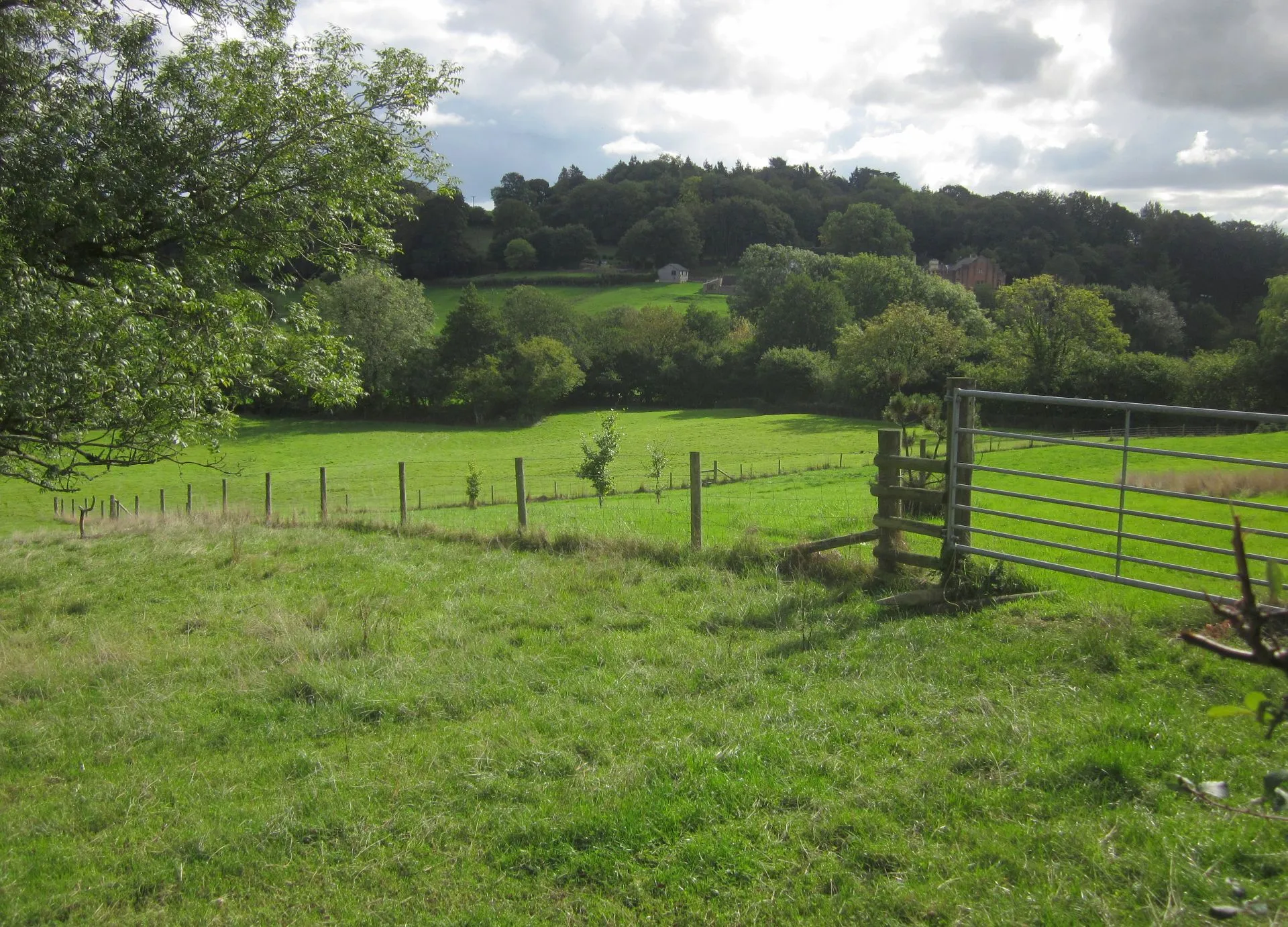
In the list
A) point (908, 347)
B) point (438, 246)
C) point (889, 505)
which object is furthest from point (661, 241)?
point (889, 505)

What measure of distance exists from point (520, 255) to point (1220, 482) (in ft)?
358

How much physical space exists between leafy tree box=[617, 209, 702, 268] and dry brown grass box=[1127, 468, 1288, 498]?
110660 mm

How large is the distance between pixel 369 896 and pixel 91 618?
7.41m

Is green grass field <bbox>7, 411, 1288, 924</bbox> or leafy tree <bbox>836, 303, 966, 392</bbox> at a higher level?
leafy tree <bbox>836, 303, 966, 392</bbox>

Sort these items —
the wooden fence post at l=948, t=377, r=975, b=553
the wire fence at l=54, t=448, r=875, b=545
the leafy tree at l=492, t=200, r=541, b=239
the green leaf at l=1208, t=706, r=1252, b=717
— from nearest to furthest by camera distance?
the green leaf at l=1208, t=706, r=1252, b=717 → the wooden fence post at l=948, t=377, r=975, b=553 → the wire fence at l=54, t=448, r=875, b=545 → the leafy tree at l=492, t=200, r=541, b=239

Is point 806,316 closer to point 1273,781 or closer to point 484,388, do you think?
point 484,388

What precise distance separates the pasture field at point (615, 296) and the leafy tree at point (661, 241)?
982cm

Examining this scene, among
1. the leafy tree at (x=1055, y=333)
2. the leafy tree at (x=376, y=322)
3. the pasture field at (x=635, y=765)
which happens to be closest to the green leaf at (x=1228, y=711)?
the pasture field at (x=635, y=765)

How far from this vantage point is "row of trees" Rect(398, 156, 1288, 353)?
96250 millimetres

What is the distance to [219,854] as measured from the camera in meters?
4.57

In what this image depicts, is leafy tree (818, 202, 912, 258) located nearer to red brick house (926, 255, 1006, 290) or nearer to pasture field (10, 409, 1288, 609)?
→ red brick house (926, 255, 1006, 290)

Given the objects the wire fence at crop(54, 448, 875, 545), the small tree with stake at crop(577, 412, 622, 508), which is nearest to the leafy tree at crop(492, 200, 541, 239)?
the wire fence at crop(54, 448, 875, 545)

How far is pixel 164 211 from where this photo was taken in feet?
34.4

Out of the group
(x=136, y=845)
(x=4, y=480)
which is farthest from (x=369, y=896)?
(x=4, y=480)
